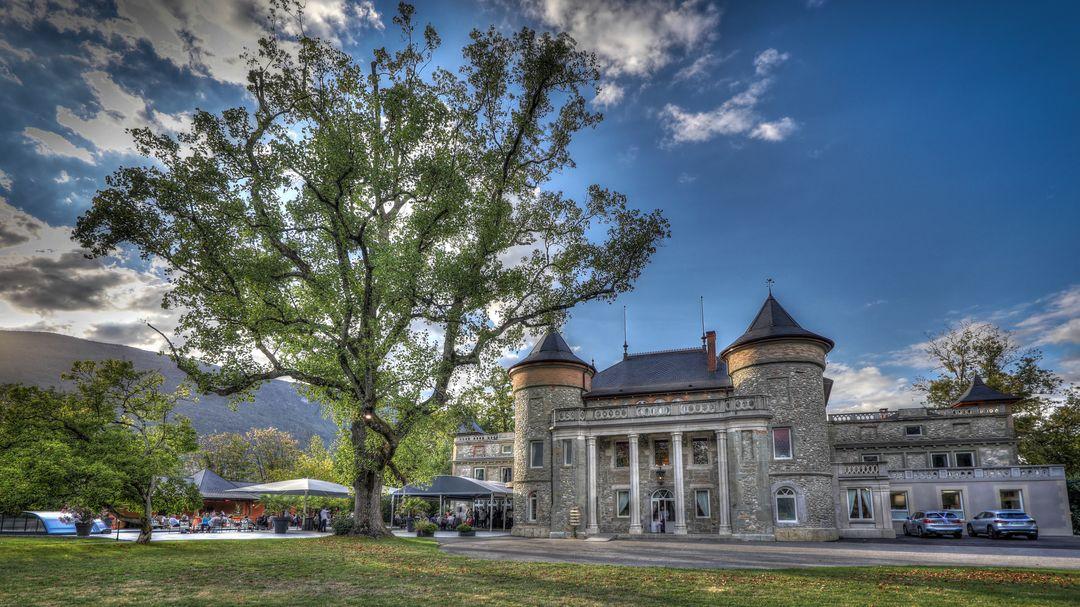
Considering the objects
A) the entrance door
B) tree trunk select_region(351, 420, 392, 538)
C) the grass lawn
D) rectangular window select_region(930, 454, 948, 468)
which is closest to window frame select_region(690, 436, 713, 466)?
the entrance door

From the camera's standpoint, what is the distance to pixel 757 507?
27.6 m

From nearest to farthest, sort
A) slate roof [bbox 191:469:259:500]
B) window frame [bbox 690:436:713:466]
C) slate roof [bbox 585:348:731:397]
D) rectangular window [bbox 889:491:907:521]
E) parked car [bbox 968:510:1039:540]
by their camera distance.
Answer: parked car [bbox 968:510:1039:540] < window frame [bbox 690:436:713:466] < slate roof [bbox 191:469:259:500] < slate roof [bbox 585:348:731:397] < rectangular window [bbox 889:491:907:521]

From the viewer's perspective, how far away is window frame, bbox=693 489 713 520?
30141 mm

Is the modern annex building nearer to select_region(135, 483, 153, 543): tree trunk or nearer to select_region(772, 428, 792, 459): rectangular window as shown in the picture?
select_region(772, 428, 792, 459): rectangular window

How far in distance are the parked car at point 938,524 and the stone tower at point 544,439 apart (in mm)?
16342

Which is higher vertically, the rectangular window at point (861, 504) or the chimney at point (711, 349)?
the chimney at point (711, 349)

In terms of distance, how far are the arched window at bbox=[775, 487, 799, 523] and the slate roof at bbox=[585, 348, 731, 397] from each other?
662 centimetres

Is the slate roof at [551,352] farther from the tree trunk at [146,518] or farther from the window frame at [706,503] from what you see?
the tree trunk at [146,518]

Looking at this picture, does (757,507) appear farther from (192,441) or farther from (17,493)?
(17,493)

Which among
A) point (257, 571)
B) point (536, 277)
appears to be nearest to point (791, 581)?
point (257, 571)

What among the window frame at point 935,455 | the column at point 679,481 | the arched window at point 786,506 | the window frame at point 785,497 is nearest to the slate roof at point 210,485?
the column at point 679,481

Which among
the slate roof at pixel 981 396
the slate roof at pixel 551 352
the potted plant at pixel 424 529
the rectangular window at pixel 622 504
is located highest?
the slate roof at pixel 551 352

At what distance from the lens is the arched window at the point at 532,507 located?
32.1 meters

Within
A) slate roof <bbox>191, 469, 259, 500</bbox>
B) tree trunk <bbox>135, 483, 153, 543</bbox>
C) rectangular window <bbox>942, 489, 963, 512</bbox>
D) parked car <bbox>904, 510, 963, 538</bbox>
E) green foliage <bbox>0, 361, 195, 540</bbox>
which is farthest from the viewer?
rectangular window <bbox>942, 489, 963, 512</bbox>
